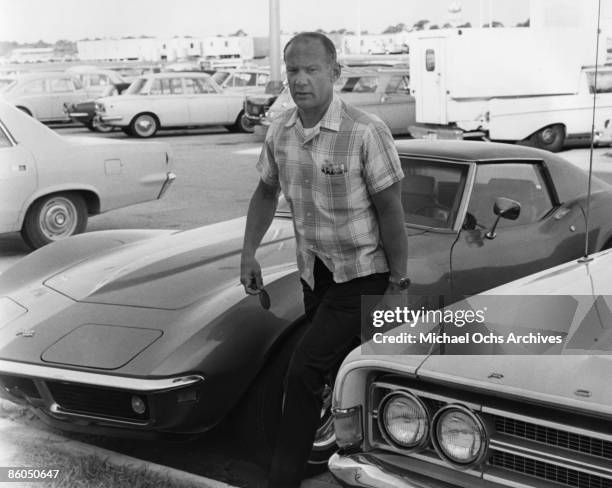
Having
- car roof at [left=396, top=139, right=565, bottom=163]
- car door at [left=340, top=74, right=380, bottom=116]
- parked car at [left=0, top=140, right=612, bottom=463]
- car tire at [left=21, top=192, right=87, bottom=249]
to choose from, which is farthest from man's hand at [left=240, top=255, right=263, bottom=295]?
car door at [left=340, top=74, right=380, bottom=116]

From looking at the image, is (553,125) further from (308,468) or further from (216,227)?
(308,468)

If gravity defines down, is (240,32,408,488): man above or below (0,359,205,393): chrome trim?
above

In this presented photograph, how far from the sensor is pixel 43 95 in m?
23.6

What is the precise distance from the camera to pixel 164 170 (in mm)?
9008

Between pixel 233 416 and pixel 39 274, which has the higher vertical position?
pixel 39 274

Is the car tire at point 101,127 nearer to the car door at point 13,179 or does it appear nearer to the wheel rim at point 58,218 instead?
the wheel rim at point 58,218

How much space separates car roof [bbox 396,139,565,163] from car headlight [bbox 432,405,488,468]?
8.06 feet

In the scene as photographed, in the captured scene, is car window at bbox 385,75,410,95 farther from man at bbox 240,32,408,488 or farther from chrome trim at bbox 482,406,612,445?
chrome trim at bbox 482,406,612,445

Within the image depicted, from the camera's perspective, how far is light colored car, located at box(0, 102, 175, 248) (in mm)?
8094

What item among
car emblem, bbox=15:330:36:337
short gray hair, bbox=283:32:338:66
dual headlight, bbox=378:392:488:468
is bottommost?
car emblem, bbox=15:330:36:337

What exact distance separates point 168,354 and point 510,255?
6.61 feet

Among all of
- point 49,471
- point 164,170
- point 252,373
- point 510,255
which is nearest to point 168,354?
point 252,373

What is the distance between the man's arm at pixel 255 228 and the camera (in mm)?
3725

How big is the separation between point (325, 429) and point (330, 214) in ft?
3.31
